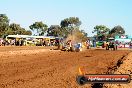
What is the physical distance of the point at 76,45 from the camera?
4559 cm

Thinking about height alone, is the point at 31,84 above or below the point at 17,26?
below

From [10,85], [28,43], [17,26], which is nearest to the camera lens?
[10,85]

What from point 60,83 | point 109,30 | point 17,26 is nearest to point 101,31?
Answer: point 109,30

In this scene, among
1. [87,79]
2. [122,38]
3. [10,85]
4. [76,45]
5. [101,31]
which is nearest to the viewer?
[87,79]

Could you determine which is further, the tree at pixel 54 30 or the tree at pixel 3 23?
the tree at pixel 54 30

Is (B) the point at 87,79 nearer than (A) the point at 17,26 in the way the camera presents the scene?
Yes

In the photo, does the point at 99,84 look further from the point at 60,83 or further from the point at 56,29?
the point at 56,29

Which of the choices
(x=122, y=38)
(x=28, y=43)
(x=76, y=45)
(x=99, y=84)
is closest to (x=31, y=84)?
(x=99, y=84)

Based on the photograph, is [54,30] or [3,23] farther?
[54,30]

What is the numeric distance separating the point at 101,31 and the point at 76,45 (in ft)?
383

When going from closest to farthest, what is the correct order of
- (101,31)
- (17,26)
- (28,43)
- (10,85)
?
(10,85), (28,43), (17,26), (101,31)

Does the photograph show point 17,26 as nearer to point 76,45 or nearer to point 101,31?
point 101,31

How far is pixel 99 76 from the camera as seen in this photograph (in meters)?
2.40

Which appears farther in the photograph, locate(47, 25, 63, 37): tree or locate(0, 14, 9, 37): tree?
locate(47, 25, 63, 37): tree
